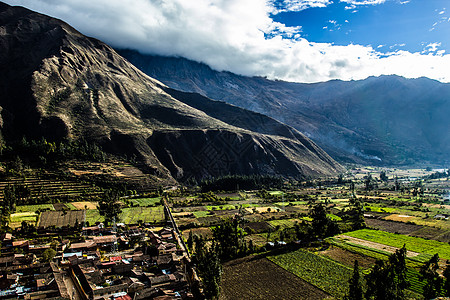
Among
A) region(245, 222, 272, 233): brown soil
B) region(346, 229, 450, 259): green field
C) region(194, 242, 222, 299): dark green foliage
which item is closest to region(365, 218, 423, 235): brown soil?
region(346, 229, 450, 259): green field

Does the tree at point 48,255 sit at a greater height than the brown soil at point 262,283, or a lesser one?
lesser

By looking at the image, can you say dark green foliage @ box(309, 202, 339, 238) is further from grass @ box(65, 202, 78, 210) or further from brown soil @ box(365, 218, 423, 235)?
grass @ box(65, 202, 78, 210)

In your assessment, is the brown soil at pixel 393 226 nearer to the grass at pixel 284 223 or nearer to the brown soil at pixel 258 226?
the grass at pixel 284 223

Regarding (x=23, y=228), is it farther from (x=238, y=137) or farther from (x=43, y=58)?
(x=43, y=58)

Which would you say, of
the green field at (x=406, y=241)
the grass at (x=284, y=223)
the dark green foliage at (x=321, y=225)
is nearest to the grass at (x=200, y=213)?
the grass at (x=284, y=223)

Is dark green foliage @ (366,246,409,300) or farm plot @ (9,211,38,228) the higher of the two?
dark green foliage @ (366,246,409,300)

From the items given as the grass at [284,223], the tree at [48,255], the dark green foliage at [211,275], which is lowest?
the tree at [48,255]

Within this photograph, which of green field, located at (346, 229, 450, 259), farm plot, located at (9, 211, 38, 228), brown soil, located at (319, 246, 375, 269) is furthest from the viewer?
farm plot, located at (9, 211, 38, 228)
